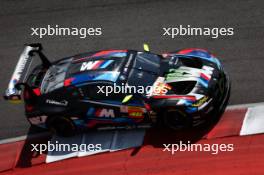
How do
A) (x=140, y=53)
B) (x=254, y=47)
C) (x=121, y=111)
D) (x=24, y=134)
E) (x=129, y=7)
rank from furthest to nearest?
(x=129, y=7), (x=254, y=47), (x=24, y=134), (x=140, y=53), (x=121, y=111)

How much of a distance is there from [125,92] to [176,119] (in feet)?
3.91

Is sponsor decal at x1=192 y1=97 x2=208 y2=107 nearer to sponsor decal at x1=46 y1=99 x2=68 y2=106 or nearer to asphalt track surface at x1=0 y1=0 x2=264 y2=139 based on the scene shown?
asphalt track surface at x1=0 y1=0 x2=264 y2=139

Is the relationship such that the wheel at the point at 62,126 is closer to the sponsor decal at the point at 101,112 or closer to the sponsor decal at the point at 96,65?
the sponsor decal at the point at 101,112

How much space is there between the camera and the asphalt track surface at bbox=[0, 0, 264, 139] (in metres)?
11.1

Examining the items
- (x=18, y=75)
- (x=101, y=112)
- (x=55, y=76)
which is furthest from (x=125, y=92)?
(x=18, y=75)

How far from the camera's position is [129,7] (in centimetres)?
1375

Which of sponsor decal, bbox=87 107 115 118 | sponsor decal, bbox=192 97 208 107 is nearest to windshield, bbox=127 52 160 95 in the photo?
sponsor decal, bbox=87 107 115 118

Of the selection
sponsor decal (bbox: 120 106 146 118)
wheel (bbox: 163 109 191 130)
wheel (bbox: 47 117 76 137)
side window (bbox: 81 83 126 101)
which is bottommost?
wheel (bbox: 47 117 76 137)

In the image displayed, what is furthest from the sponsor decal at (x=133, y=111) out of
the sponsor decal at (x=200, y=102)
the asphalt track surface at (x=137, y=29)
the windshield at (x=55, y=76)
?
the asphalt track surface at (x=137, y=29)

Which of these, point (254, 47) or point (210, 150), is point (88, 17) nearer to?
point (254, 47)

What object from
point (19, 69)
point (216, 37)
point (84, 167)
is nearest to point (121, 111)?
point (84, 167)

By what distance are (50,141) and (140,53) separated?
287 centimetres

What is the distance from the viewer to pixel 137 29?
13023 millimetres

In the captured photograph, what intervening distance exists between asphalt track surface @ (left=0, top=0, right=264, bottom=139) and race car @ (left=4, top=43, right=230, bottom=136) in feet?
4.04
